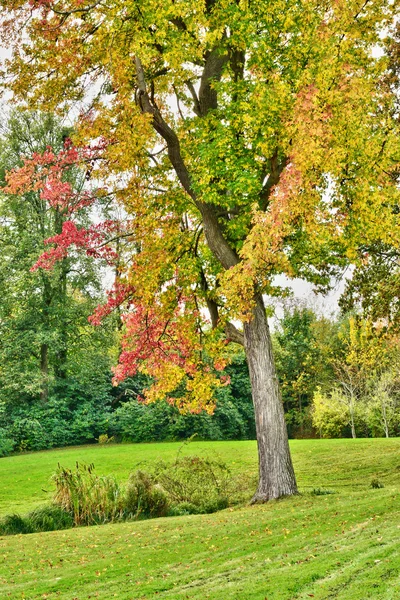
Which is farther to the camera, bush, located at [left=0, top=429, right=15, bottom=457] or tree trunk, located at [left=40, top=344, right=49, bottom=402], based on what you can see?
tree trunk, located at [left=40, top=344, right=49, bottom=402]

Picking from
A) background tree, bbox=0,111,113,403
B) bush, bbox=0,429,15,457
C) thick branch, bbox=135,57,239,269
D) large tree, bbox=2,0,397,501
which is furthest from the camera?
background tree, bbox=0,111,113,403

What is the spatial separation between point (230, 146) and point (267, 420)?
17.7 feet

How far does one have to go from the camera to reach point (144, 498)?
38.7 feet

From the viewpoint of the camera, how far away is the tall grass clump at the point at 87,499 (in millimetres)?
11105

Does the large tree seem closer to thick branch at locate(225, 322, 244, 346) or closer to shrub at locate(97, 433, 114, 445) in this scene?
thick branch at locate(225, 322, 244, 346)

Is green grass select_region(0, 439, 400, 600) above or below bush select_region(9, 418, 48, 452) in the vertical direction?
below

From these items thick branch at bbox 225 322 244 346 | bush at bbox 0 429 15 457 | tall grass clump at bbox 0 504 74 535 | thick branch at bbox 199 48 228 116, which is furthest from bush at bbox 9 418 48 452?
thick branch at bbox 199 48 228 116

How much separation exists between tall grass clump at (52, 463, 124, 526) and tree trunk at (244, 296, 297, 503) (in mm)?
2803

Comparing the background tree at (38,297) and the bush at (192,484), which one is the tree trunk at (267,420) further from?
the background tree at (38,297)

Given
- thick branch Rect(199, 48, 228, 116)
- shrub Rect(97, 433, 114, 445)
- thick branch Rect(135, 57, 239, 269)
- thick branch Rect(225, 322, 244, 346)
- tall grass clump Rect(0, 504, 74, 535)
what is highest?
thick branch Rect(199, 48, 228, 116)

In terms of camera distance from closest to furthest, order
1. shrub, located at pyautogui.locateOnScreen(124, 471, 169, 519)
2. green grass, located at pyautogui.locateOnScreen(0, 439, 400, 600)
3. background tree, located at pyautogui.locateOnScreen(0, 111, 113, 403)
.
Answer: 1. green grass, located at pyautogui.locateOnScreen(0, 439, 400, 600)
2. shrub, located at pyautogui.locateOnScreen(124, 471, 169, 519)
3. background tree, located at pyautogui.locateOnScreen(0, 111, 113, 403)

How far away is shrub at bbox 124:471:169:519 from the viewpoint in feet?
38.0

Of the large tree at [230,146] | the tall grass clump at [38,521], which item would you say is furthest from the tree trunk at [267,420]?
the tall grass clump at [38,521]

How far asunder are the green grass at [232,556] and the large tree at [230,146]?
2681 millimetres
